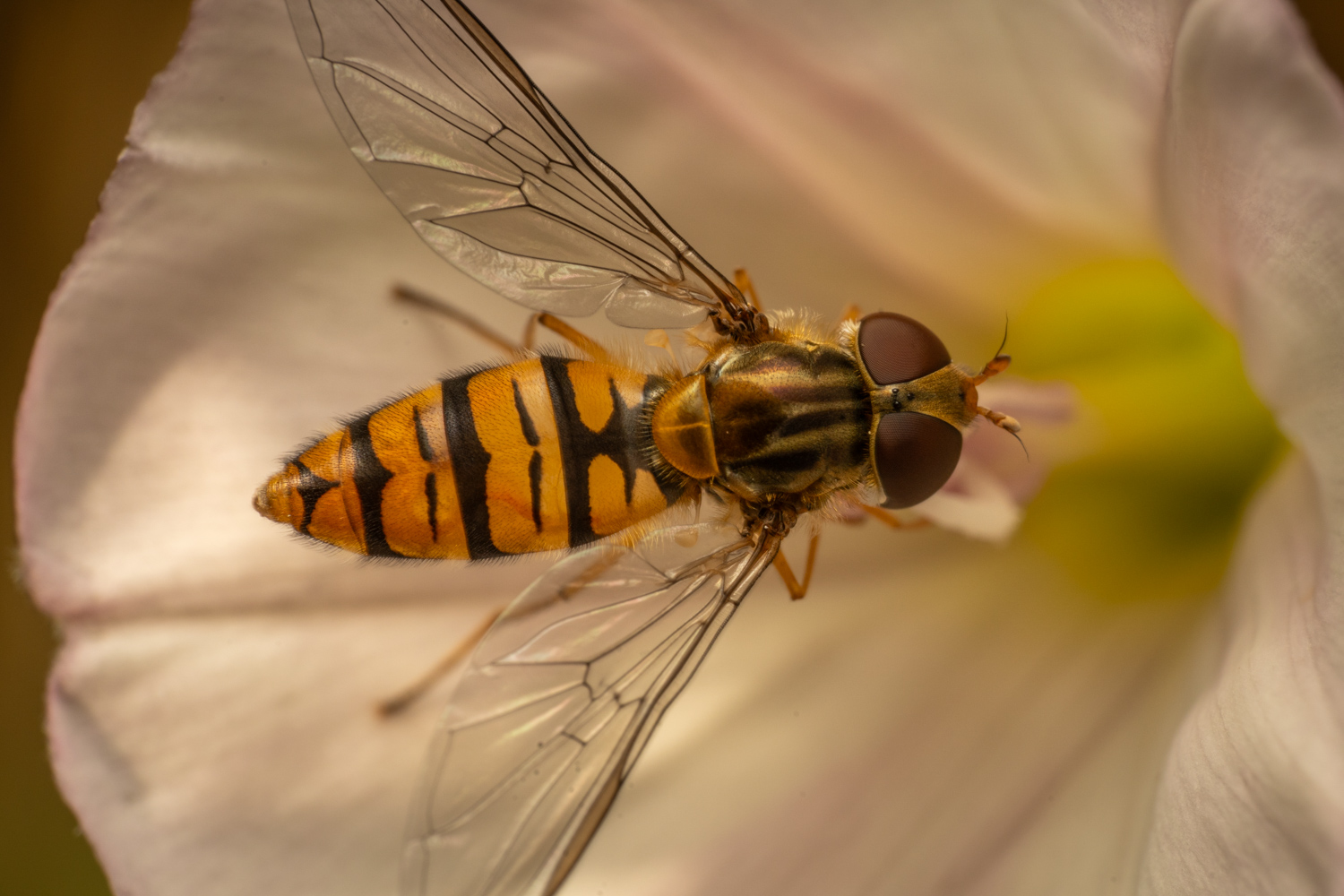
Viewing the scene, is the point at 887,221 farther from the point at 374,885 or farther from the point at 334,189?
the point at 374,885

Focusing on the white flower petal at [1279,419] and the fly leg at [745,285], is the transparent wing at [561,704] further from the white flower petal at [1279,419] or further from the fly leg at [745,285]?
the white flower petal at [1279,419]

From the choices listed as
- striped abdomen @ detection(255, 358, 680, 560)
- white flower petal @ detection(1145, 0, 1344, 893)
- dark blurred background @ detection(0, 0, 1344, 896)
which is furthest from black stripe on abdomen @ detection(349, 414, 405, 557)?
dark blurred background @ detection(0, 0, 1344, 896)

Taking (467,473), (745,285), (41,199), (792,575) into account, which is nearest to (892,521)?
(792,575)

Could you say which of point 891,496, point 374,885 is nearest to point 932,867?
point 891,496

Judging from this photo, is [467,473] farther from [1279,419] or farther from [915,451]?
[1279,419]

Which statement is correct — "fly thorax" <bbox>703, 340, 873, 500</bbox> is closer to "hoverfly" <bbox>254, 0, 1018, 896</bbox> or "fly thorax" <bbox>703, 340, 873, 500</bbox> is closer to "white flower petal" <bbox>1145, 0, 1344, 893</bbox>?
"hoverfly" <bbox>254, 0, 1018, 896</bbox>

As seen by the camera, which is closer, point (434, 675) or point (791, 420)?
point (791, 420)

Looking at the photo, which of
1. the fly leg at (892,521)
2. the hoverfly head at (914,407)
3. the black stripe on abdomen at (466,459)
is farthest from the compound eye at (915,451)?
the black stripe on abdomen at (466,459)
